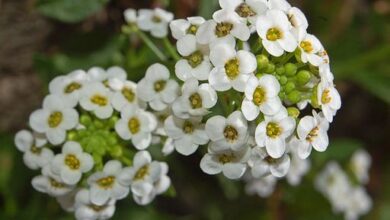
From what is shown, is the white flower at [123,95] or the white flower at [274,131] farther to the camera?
the white flower at [123,95]

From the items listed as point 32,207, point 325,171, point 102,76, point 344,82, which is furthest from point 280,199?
point 102,76

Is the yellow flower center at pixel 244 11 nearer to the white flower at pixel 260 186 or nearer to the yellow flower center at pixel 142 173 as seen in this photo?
the yellow flower center at pixel 142 173

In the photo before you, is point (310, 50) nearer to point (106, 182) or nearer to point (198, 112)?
point (198, 112)

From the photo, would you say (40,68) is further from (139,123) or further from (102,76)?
(139,123)

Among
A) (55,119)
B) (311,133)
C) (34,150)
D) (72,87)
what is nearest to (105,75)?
(72,87)

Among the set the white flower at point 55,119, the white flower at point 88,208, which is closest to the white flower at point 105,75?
the white flower at point 55,119

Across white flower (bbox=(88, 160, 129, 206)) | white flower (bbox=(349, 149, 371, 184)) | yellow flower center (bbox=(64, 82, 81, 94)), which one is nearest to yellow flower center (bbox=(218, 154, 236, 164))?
white flower (bbox=(88, 160, 129, 206))

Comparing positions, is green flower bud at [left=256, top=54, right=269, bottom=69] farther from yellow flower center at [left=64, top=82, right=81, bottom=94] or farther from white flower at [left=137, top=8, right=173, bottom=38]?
yellow flower center at [left=64, top=82, right=81, bottom=94]
